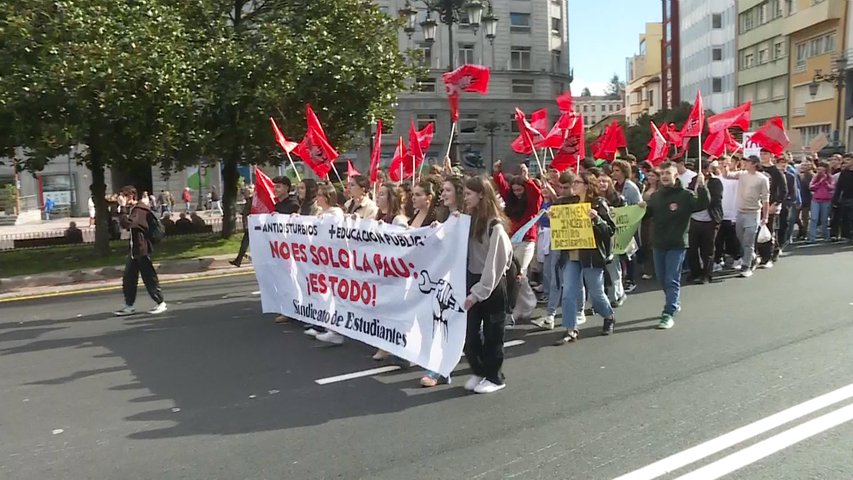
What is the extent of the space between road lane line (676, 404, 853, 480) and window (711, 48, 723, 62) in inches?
3032

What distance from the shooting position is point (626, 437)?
4793 mm

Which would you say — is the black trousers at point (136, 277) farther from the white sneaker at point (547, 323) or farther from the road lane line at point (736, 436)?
the road lane line at point (736, 436)

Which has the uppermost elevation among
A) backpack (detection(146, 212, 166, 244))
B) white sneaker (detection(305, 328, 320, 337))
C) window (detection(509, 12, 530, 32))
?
window (detection(509, 12, 530, 32))

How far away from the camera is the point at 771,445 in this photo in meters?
4.57

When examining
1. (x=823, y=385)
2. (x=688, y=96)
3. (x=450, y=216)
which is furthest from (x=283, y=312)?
(x=688, y=96)

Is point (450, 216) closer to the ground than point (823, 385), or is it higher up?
higher up

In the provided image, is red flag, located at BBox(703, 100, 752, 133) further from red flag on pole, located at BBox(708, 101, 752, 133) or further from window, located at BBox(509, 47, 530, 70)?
window, located at BBox(509, 47, 530, 70)

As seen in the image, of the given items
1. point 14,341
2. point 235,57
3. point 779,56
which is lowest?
point 14,341

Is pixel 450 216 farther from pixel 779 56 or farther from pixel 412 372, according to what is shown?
pixel 779 56

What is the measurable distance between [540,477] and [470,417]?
1.16m

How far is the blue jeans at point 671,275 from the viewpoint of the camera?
26.5 feet

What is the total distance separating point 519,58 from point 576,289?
59006mm

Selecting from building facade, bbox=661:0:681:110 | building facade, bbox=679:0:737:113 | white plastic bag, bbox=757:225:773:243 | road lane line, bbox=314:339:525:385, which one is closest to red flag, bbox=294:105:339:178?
road lane line, bbox=314:339:525:385

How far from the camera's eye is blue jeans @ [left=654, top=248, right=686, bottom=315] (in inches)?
318
